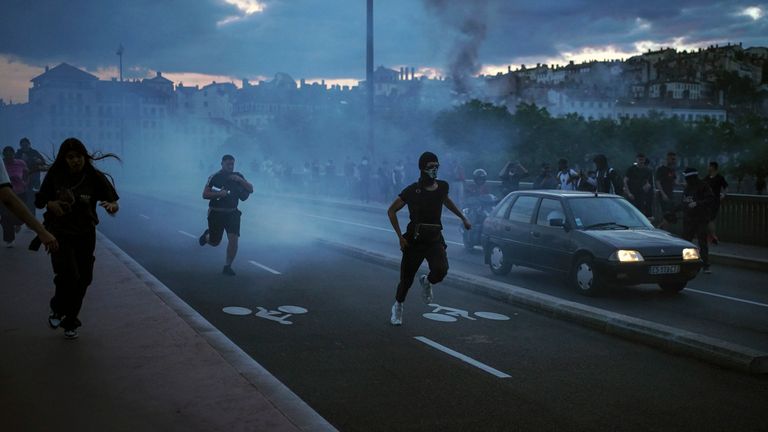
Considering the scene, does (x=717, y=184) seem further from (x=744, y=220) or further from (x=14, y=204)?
(x=14, y=204)

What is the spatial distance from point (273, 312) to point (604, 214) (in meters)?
5.19

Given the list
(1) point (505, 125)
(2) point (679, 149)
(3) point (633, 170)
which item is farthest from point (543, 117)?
(3) point (633, 170)

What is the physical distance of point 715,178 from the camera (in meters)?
15.5

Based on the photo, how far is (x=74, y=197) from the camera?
6.97 metres

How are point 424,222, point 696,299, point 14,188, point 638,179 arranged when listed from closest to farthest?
point 424,222 → point 696,299 → point 14,188 → point 638,179

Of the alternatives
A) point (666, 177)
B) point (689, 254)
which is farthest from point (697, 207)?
point (666, 177)

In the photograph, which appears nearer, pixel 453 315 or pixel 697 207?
pixel 453 315

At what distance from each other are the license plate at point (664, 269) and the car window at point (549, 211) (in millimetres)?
1603

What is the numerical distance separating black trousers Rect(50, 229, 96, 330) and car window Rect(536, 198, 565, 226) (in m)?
6.85

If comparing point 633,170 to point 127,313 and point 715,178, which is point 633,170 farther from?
point 127,313

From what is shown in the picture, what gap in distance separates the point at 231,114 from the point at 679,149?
306 feet

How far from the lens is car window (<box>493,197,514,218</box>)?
1304cm

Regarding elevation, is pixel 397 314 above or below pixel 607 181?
below

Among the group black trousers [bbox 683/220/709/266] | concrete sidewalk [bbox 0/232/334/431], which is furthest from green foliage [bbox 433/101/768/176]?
concrete sidewalk [bbox 0/232/334/431]
